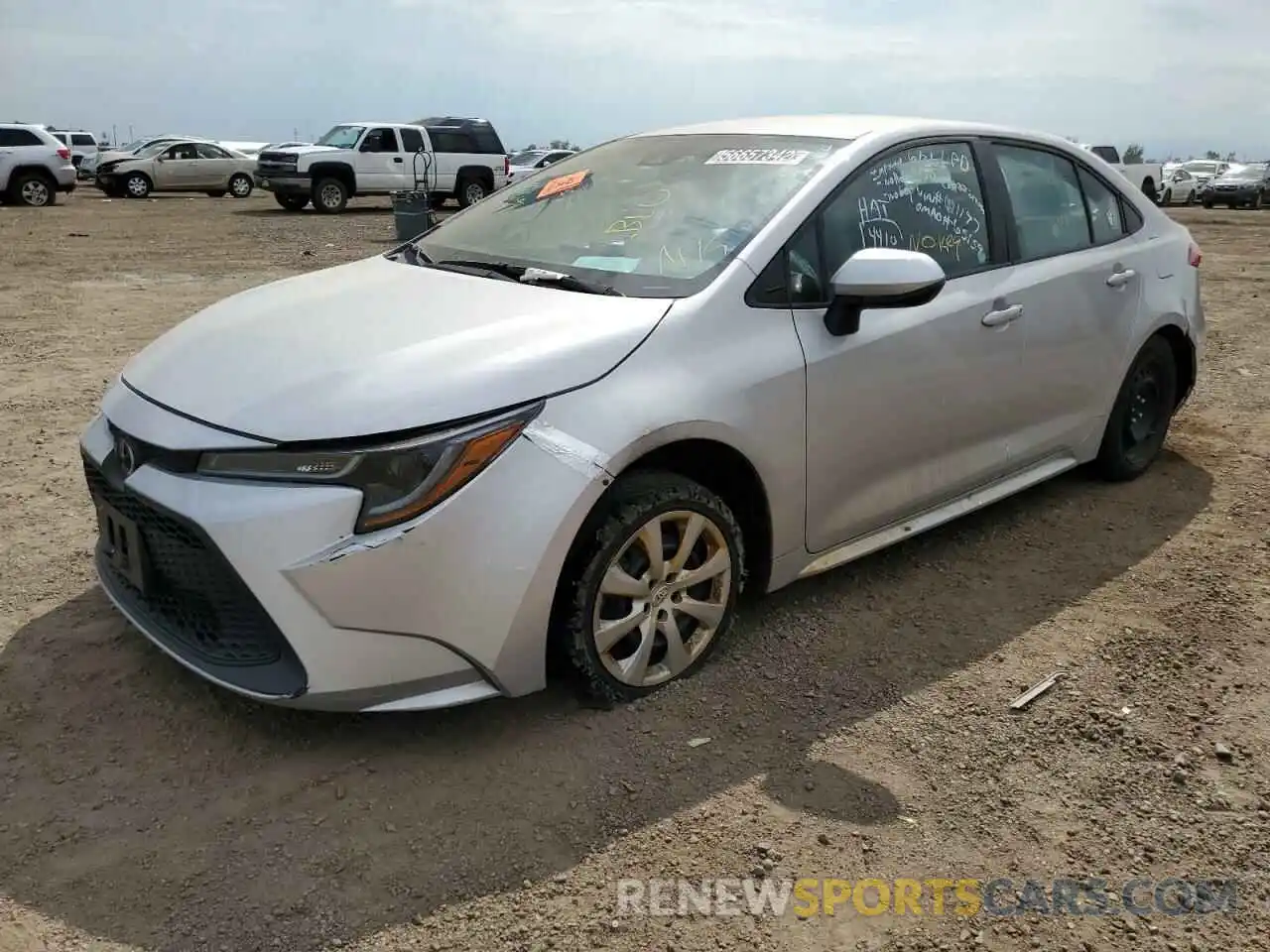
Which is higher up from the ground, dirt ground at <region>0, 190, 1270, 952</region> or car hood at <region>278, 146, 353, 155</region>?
car hood at <region>278, 146, 353, 155</region>

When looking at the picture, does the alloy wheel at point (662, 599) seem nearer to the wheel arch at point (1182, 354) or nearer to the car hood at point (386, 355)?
the car hood at point (386, 355)

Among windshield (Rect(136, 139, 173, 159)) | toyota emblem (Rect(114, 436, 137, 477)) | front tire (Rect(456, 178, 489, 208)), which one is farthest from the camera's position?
windshield (Rect(136, 139, 173, 159))

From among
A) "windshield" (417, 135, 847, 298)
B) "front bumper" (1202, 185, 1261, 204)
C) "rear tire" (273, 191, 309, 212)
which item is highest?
"windshield" (417, 135, 847, 298)

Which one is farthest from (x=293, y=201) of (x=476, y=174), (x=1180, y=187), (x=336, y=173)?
(x=1180, y=187)

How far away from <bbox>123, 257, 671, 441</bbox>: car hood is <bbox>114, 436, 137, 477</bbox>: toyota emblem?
0.14 m

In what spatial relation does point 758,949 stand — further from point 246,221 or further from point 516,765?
point 246,221

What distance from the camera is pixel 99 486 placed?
9.80ft

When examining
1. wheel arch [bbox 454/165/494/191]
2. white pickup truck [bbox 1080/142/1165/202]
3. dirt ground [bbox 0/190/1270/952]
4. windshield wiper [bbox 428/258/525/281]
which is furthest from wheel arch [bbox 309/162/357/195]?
windshield wiper [bbox 428/258/525/281]

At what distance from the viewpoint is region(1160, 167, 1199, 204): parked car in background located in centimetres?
3238

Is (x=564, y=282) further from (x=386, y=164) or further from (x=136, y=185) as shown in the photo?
(x=136, y=185)

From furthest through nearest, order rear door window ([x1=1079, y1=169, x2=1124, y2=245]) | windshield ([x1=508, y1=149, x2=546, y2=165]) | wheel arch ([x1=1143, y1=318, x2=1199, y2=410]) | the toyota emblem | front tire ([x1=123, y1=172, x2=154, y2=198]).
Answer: windshield ([x1=508, y1=149, x2=546, y2=165]) → front tire ([x1=123, y1=172, x2=154, y2=198]) → wheel arch ([x1=1143, y1=318, x2=1199, y2=410]) → rear door window ([x1=1079, y1=169, x2=1124, y2=245]) → the toyota emblem

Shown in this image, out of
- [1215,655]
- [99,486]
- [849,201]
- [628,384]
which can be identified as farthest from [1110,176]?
[99,486]

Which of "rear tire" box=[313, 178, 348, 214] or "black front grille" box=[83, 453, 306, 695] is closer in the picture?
"black front grille" box=[83, 453, 306, 695]

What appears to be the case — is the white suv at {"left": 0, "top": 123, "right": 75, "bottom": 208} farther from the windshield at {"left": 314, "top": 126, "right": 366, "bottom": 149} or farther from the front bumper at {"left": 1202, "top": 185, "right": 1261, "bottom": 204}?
the front bumper at {"left": 1202, "top": 185, "right": 1261, "bottom": 204}
